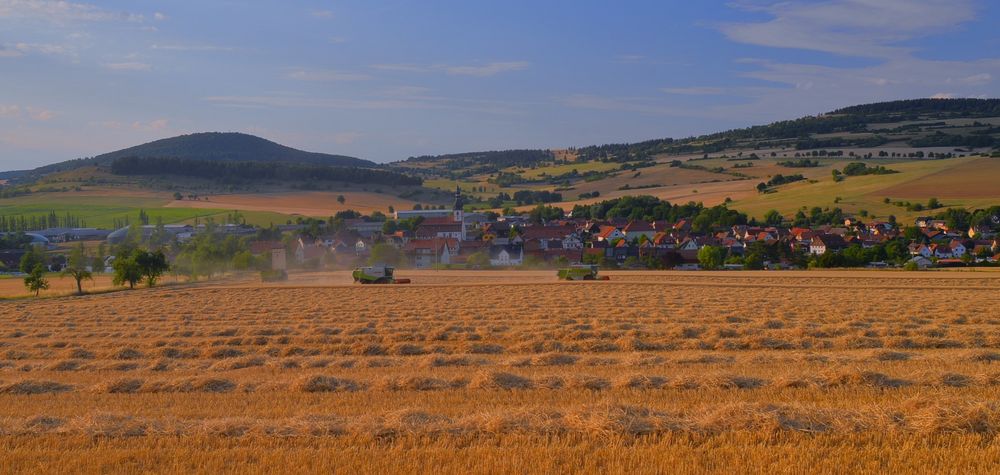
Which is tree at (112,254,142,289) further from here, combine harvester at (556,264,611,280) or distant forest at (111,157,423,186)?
distant forest at (111,157,423,186)

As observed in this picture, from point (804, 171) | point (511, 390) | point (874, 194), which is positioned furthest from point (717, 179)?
point (511, 390)

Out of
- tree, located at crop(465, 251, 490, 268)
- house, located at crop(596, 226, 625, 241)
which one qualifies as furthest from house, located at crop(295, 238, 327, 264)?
house, located at crop(596, 226, 625, 241)

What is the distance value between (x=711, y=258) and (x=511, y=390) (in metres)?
54.3

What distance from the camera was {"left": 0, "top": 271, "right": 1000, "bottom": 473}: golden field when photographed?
8258 millimetres

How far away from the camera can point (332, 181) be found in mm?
145625

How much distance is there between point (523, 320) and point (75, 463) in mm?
15504

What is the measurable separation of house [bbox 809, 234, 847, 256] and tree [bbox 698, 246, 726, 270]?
14.6m

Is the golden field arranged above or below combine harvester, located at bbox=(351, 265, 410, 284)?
above

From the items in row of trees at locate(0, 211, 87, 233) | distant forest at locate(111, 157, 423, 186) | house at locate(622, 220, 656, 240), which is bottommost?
house at locate(622, 220, 656, 240)

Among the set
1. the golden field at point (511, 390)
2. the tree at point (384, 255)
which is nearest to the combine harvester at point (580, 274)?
the golden field at point (511, 390)

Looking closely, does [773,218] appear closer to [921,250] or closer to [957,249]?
[921,250]

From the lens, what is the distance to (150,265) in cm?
4941

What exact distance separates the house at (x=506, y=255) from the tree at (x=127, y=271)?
3138cm

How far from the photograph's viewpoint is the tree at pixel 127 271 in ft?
156
